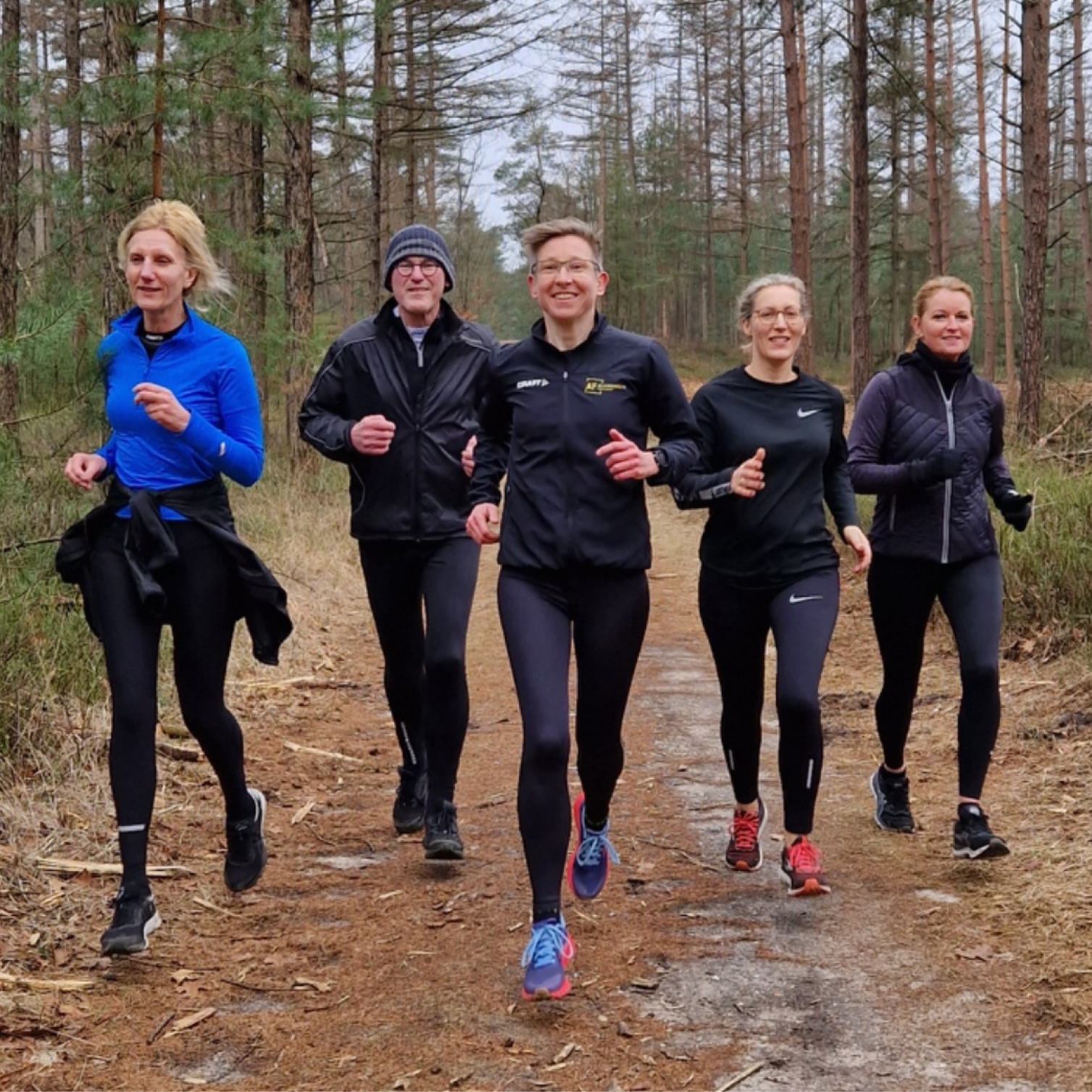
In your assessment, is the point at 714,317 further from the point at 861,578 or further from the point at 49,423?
the point at 49,423

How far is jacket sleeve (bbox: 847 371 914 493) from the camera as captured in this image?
16.4ft

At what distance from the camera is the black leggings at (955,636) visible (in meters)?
4.82

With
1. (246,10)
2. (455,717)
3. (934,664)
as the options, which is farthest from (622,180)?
(455,717)

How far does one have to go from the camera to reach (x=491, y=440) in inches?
170

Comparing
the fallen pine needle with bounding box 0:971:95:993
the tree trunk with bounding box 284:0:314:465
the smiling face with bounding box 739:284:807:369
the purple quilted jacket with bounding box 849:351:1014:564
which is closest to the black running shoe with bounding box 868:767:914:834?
the purple quilted jacket with bounding box 849:351:1014:564

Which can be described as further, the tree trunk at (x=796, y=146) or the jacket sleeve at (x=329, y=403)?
the tree trunk at (x=796, y=146)

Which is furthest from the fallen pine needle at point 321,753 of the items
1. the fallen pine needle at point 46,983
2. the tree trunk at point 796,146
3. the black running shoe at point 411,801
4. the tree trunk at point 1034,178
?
the tree trunk at point 796,146

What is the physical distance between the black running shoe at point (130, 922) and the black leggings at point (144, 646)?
0.06m

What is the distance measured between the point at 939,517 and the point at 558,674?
6.53 ft

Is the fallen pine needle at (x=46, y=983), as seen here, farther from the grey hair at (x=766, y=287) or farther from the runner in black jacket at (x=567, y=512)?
the grey hair at (x=766, y=287)

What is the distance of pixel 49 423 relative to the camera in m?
7.04

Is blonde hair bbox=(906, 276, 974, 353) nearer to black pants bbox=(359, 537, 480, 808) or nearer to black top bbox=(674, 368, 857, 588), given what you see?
black top bbox=(674, 368, 857, 588)

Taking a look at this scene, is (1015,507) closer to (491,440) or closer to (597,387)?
(597,387)

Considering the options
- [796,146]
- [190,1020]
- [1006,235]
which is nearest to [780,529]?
[190,1020]
